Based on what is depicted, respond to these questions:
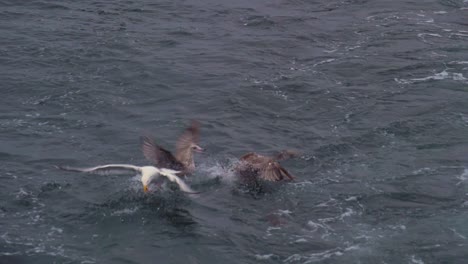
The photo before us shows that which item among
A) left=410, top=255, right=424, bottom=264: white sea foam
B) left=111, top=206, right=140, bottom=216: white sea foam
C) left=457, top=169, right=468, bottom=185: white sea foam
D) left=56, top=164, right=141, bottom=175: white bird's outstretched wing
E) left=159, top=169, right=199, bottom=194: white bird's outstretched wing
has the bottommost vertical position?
left=410, top=255, right=424, bottom=264: white sea foam

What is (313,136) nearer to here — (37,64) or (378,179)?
(378,179)

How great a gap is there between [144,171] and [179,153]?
2.30 meters

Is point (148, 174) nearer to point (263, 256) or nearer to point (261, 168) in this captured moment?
point (261, 168)

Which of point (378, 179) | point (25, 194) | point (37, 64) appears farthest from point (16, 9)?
point (378, 179)

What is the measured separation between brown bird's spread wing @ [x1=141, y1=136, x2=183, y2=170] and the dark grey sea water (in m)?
0.75

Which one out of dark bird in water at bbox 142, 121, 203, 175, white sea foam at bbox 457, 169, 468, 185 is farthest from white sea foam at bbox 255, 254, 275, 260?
white sea foam at bbox 457, 169, 468, 185

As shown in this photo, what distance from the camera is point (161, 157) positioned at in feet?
67.8

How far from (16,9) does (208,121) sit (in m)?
15.0

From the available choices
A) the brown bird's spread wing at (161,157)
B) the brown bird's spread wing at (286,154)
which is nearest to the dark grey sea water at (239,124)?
the brown bird's spread wing at (286,154)

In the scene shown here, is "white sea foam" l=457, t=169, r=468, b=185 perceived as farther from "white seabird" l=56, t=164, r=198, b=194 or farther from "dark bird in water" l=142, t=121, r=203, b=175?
"white seabird" l=56, t=164, r=198, b=194

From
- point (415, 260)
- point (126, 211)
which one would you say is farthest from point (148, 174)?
point (415, 260)

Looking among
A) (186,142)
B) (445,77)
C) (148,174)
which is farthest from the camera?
(445,77)

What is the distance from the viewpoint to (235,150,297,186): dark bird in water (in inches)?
808

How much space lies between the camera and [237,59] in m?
30.1
